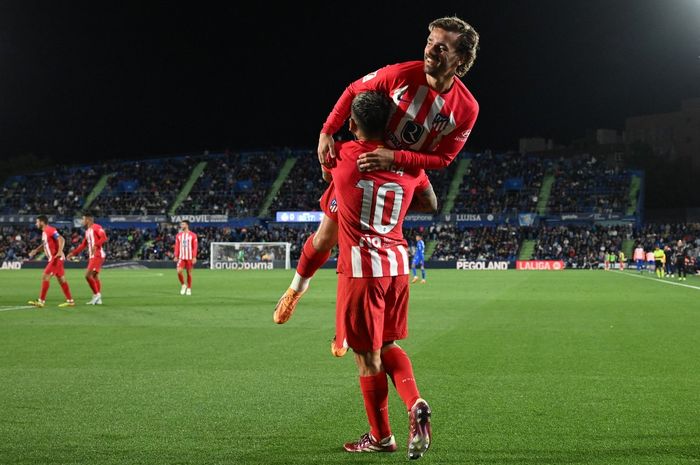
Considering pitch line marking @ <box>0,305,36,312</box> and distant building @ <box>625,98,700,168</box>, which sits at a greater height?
distant building @ <box>625,98,700,168</box>

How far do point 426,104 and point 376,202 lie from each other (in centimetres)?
Answer: 68

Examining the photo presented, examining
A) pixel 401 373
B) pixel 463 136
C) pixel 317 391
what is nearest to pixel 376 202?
pixel 463 136

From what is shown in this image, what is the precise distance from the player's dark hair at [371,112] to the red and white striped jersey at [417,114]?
0.09 m

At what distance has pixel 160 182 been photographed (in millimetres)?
74250

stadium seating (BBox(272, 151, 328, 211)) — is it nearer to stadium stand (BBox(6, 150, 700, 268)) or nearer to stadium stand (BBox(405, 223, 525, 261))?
stadium stand (BBox(6, 150, 700, 268))

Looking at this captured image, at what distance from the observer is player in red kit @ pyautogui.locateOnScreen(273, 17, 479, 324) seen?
4824 mm

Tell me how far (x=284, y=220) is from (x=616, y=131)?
63019 millimetres

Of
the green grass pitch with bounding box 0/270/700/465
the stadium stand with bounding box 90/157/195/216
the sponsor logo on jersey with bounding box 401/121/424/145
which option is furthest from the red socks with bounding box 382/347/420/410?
the stadium stand with bounding box 90/157/195/216

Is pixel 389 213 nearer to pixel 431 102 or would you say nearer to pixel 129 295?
pixel 431 102

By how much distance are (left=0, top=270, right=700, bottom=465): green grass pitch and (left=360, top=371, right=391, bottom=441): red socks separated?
0.59ft

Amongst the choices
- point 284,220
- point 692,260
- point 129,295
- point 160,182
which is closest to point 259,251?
point 284,220

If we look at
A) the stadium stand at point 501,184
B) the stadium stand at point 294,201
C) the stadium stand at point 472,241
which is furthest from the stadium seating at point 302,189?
the stadium stand at point 501,184

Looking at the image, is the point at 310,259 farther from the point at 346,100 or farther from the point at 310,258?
the point at 346,100

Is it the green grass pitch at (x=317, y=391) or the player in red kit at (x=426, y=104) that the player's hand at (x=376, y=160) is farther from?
the green grass pitch at (x=317, y=391)
